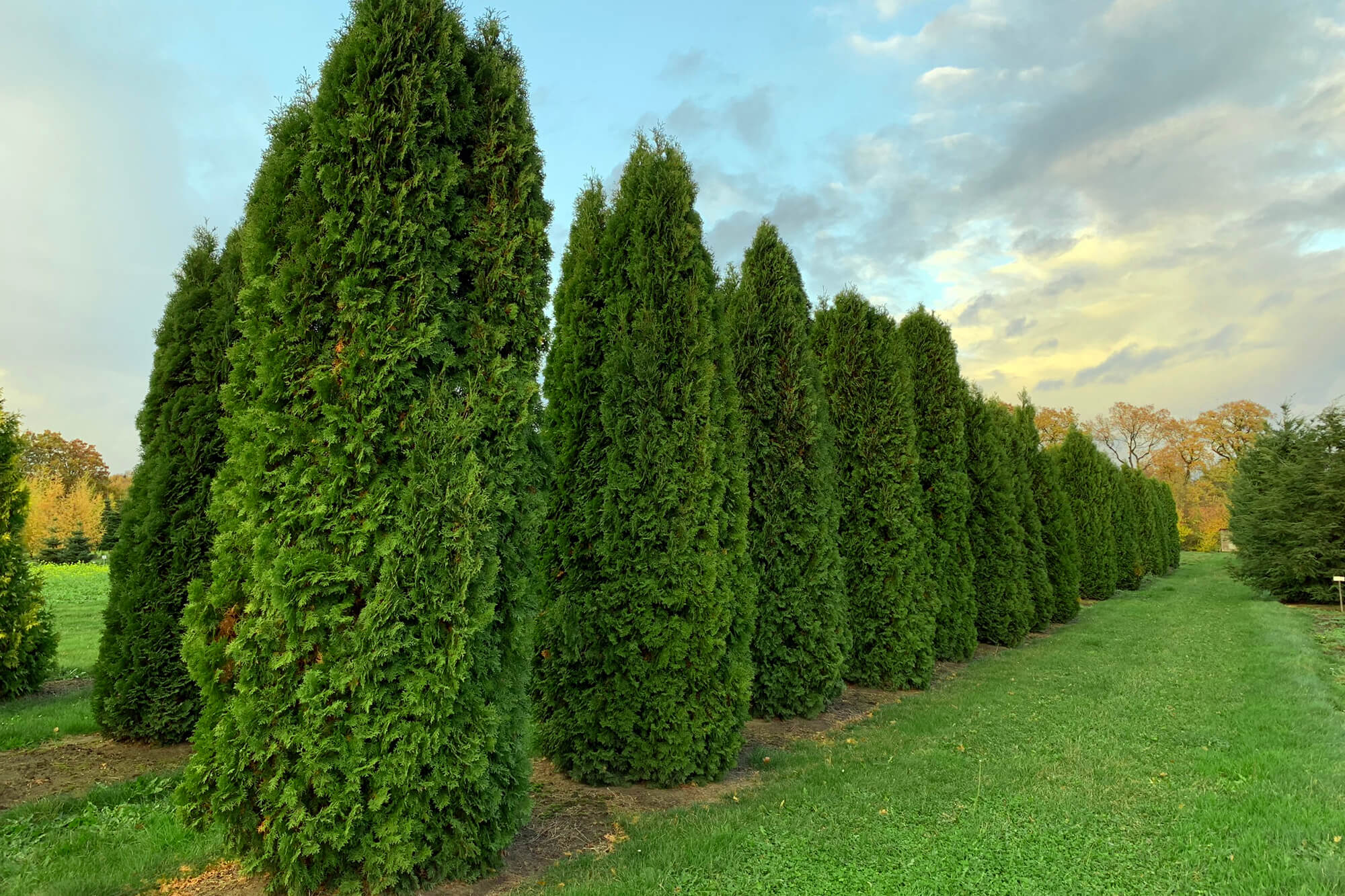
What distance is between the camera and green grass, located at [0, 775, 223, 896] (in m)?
3.61

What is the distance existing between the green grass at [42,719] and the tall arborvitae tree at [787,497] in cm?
652

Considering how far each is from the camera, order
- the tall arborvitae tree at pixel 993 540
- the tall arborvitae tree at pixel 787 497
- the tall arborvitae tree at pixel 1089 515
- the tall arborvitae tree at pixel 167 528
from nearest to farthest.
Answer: the tall arborvitae tree at pixel 167 528
the tall arborvitae tree at pixel 787 497
the tall arborvitae tree at pixel 993 540
the tall arborvitae tree at pixel 1089 515

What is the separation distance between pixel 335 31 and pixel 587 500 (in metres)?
3.48

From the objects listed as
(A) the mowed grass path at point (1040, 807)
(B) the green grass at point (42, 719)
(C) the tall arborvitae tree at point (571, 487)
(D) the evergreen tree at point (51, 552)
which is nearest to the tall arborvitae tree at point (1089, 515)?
(A) the mowed grass path at point (1040, 807)

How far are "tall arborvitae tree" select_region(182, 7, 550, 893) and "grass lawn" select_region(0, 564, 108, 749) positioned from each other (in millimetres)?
4193

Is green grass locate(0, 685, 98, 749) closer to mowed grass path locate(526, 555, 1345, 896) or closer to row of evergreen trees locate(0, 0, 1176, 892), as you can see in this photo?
row of evergreen trees locate(0, 0, 1176, 892)

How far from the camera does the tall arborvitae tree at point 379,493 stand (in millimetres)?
3482

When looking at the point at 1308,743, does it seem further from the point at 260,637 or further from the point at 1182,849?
the point at 260,637

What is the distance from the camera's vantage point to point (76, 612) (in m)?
15.8

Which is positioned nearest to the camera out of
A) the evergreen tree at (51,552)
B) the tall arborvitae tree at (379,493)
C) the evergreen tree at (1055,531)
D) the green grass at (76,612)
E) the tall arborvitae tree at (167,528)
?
the tall arborvitae tree at (379,493)

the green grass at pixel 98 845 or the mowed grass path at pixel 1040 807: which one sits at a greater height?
the green grass at pixel 98 845

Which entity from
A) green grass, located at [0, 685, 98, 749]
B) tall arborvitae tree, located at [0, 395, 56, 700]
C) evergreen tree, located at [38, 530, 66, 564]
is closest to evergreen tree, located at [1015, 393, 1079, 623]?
green grass, located at [0, 685, 98, 749]

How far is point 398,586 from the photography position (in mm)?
3582

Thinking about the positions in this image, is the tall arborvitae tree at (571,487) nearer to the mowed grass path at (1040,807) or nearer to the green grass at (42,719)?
the mowed grass path at (1040,807)
